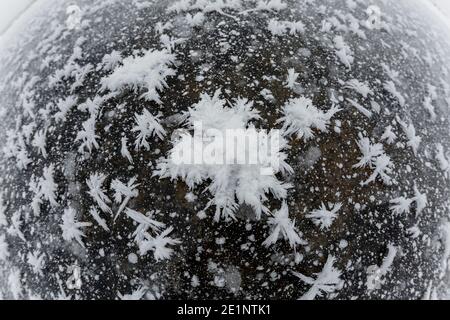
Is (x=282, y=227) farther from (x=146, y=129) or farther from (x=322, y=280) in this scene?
(x=146, y=129)

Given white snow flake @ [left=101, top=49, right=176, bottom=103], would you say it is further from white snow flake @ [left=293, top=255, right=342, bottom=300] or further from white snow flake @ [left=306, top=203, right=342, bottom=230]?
white snow flake @ [left=293, top=255, right=342, bottom=300]

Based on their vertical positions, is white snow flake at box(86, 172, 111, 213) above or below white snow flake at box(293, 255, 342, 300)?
above

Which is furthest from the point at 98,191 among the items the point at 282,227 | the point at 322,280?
the point at 322,280

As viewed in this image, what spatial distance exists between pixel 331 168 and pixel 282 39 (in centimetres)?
40

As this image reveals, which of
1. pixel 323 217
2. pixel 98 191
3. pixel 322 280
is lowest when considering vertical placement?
pixel 322 280

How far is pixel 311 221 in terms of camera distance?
0.96 meters

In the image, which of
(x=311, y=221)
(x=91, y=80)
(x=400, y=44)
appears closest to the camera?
(x=311, y=221)

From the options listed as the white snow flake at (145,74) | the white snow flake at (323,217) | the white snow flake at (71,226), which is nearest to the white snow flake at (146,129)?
the white snow flake at (145,74)

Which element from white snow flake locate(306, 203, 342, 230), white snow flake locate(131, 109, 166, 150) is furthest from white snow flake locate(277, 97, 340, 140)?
white snow flake locate(131, 109, 166, 150)

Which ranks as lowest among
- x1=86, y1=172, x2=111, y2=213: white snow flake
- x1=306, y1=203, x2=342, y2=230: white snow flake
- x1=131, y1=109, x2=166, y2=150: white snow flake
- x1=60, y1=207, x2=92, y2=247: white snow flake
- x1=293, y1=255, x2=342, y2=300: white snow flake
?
x1=293, y1=255, x2=342, y2=300: white snow flake

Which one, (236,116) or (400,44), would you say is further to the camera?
(400,44)

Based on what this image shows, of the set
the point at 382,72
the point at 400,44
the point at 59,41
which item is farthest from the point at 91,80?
the point at 400,44
